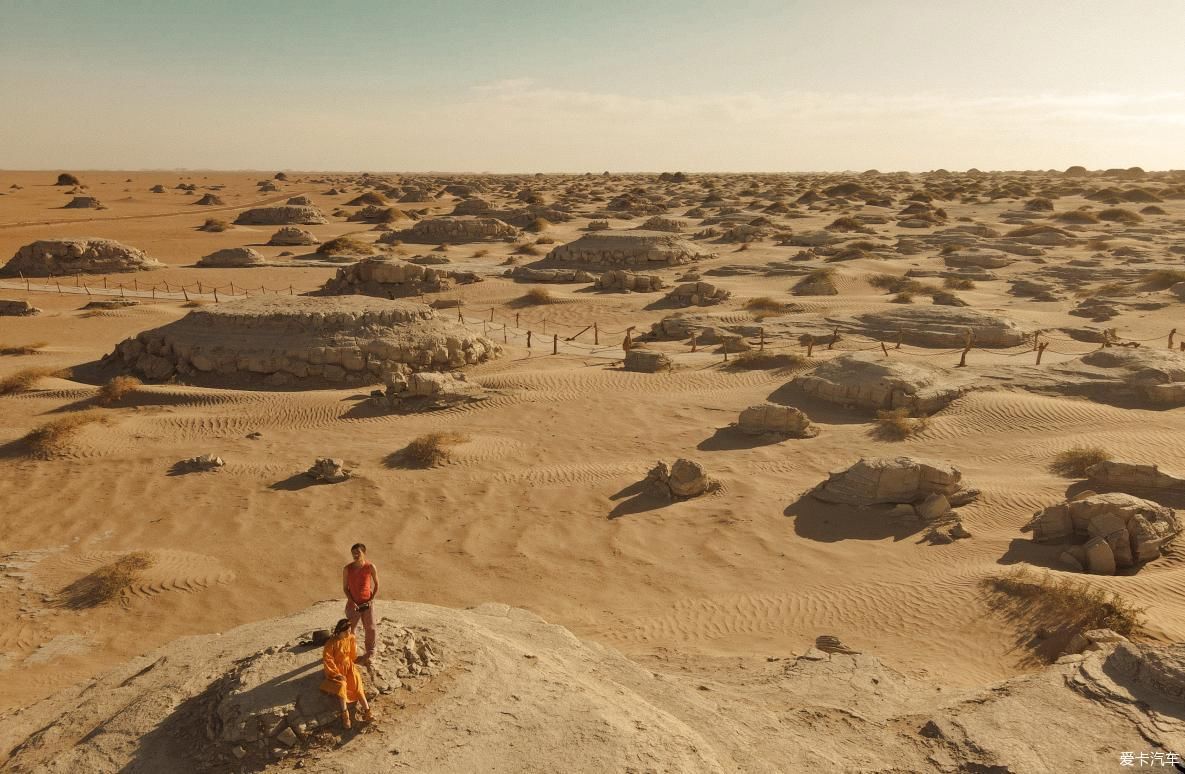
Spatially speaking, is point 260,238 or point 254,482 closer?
point 254,482

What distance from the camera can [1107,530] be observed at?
10070 millimetres

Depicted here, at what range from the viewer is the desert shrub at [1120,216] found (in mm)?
44906

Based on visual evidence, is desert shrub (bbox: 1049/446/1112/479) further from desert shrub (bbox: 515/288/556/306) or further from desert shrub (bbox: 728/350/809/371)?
desert shrub (bbox: 515/288/556/306)

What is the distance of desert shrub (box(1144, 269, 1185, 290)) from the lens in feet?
91.6

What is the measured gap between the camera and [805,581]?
10008 millimetres

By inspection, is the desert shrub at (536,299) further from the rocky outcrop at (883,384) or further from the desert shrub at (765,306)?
the rocky outcrop at (883,384)

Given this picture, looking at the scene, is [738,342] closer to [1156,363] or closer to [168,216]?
[1156,363]

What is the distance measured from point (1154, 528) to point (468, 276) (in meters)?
26.4

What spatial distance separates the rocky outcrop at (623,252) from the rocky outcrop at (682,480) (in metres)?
21.8

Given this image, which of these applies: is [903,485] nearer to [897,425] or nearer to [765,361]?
[897,425]

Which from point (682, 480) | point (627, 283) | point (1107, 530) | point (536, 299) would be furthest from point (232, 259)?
point (1107, 530)

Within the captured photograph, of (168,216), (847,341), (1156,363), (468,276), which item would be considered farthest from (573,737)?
(168,216)

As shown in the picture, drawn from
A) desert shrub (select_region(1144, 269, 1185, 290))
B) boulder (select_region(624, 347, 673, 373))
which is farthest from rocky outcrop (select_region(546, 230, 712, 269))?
desert shrub (select_region(1144, 269, 1185, 290))

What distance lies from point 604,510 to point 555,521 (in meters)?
0.84
